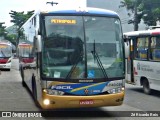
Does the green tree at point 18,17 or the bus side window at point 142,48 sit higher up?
the green tree at point 18,17

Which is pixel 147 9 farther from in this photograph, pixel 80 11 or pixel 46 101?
pixel 46 101

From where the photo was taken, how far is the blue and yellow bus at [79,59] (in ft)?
30.6

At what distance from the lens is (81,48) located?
964 centimetres

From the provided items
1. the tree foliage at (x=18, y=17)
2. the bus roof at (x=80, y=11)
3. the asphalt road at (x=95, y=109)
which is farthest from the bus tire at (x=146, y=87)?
the tree foliage at (x=18, y=17)

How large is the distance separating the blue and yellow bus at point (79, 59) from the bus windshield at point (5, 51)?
68.4 ft

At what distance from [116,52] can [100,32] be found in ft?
2.32

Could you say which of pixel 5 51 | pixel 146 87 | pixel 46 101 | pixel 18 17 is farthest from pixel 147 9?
pixel 18 17

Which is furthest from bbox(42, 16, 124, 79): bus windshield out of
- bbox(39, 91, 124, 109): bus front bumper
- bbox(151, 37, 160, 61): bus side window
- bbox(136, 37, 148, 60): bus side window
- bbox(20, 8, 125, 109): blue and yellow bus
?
bbox(136, 37, 148, 60): bus side window

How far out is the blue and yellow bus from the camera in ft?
30.6

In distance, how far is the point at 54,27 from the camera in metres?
9.68

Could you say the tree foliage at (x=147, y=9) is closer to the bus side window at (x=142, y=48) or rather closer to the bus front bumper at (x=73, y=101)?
the bus side window at (x=142, y=48)

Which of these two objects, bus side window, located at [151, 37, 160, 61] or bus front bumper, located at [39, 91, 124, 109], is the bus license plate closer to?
bus front bumper, located at [39, 91, 124, 109]

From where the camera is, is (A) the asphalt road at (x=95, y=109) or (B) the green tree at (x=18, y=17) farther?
(B) the green tree at (x=18, y=17)

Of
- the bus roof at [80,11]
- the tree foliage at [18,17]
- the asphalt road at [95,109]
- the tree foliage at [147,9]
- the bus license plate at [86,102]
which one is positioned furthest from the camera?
the tree foliage at [18,17]
